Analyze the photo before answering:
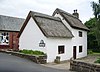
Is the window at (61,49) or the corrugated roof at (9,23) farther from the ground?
the corrugated roof at (9,23)

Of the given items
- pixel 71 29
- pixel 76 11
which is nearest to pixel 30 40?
pixel 71 29

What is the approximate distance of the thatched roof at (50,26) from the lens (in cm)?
2388

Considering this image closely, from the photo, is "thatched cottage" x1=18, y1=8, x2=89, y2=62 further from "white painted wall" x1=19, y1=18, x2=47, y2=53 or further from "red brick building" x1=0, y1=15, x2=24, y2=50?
"red brick building" x1=0, y1=15, x2=24, y2=50

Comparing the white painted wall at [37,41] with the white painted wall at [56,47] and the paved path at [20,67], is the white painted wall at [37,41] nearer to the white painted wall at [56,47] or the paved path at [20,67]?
the white painted wall at [56,47]

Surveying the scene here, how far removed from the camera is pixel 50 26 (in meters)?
25.5

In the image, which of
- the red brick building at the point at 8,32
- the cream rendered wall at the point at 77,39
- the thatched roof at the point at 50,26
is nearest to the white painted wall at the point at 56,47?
the thatched roof at the point at 50,26

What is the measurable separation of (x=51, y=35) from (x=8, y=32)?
15.9m

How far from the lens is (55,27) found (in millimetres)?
26547

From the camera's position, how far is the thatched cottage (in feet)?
78.4

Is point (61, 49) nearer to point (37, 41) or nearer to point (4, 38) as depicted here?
point (37, 41)

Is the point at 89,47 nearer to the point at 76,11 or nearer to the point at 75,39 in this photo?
the point at 76,11

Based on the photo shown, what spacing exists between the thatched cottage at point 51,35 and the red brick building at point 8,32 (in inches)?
399

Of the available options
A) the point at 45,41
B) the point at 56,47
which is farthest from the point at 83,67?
the point at 56,47

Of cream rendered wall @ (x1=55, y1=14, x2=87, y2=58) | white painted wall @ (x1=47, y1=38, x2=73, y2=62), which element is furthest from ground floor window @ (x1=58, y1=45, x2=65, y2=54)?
cream rendered wall @ (x1=55, y1=14, x2=87, y2=58)
